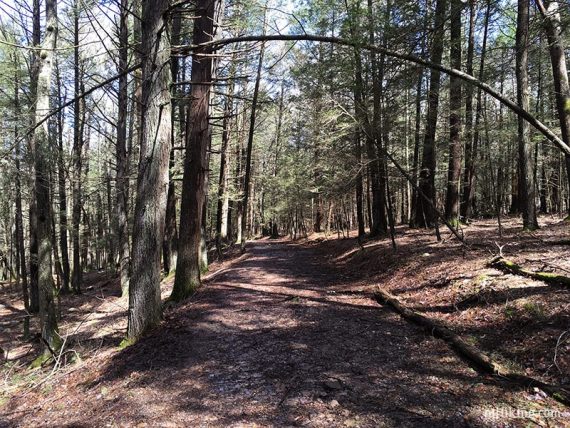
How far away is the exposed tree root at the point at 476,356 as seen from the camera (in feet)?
11.4

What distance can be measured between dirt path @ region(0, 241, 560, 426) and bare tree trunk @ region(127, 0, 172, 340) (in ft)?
2.41

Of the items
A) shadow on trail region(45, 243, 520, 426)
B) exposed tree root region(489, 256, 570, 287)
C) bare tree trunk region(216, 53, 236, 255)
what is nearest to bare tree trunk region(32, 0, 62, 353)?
Answer: shadow on trail region(45, 243, 520, 426)

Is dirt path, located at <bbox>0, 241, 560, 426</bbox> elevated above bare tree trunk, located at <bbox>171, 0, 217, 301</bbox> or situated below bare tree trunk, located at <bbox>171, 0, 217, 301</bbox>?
below

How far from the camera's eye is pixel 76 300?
16172mm

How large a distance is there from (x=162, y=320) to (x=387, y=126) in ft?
26.0

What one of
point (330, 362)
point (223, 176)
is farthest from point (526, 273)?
point (223, 176)

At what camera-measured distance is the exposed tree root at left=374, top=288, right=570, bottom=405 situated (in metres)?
3.47

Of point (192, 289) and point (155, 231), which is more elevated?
point (155, 231)

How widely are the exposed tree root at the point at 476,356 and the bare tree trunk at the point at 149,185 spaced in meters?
4.19

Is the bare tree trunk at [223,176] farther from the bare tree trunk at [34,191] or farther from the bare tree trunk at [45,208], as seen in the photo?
the bare tree trunk at [45,208]

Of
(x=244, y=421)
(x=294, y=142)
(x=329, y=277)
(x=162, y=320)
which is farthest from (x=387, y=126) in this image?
(x=294, y=142)

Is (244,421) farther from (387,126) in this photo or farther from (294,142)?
(294,142)

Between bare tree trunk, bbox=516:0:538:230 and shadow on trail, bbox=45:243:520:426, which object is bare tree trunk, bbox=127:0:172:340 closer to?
shadow on trail, bbox=45:243:520:426

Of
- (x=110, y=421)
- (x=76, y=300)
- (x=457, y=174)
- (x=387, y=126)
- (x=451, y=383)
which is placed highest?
(x=387, y=126)
